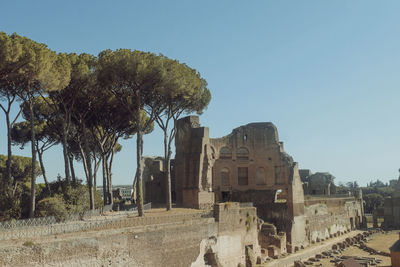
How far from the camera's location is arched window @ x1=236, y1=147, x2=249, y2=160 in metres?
38.2

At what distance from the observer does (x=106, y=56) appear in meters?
24.0

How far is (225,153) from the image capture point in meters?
37.6

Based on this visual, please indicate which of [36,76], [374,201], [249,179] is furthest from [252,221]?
[374,201]

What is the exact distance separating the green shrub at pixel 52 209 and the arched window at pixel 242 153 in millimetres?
21732

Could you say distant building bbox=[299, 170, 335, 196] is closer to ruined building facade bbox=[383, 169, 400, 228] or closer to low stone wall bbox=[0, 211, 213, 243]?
ruined building facade bbox=[383, 169, 400, 228]

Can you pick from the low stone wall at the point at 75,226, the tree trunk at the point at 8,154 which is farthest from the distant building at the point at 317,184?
the tree trunk at the point at 8,154

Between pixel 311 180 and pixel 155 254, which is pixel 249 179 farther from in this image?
pixel 155 254

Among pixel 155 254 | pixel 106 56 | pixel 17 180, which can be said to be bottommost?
pixel 155 254

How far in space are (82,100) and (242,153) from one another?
59.7 feet

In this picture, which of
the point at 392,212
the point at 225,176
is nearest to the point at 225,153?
the point at 225,176

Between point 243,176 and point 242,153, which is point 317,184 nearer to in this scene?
point 243,176

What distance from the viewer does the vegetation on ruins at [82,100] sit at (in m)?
18.9

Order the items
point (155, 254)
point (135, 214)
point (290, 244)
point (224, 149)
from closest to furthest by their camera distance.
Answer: point (155, 254) < point (135, 214) < point (290, 244) < point (224, 149)

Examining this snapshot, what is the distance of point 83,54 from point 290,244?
20710mm
